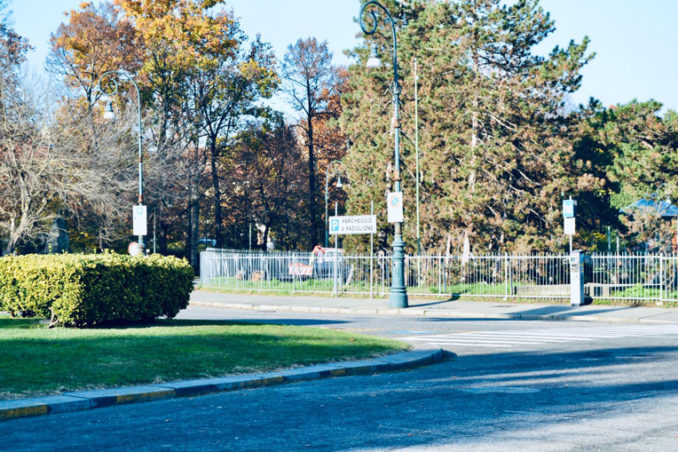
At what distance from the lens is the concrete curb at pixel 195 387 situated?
8.86m

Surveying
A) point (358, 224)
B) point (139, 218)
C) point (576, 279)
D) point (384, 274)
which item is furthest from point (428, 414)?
point (139, 218)

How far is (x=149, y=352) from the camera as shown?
475 inches

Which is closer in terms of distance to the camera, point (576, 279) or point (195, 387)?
point (195, 387)

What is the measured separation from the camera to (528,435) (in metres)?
7.32

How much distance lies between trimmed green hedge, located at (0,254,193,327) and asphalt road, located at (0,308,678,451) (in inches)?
245

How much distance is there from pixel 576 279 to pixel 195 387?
18565mm

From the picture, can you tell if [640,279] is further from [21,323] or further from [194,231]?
[194,231]

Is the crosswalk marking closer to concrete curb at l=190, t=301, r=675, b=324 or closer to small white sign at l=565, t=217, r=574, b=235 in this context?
concrete curb at l=190, t=301, r=675, b=324

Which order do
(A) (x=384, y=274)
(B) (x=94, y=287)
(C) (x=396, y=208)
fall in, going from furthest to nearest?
1. (A) (x=384, y=274)
2. (C) (x=396, y=208)
3. (B) (x=94, y=287)

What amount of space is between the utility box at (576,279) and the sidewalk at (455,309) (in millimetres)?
370

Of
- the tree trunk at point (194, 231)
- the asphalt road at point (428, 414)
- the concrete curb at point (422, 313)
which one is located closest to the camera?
the asphalt road at point (428, 414)

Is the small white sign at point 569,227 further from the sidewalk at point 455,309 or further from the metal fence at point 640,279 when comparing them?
the sidewalk at point 455,309

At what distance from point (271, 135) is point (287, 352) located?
166 ft

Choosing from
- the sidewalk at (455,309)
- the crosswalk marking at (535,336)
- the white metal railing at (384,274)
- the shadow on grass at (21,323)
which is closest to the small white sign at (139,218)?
the sidewalk at (455,309)
